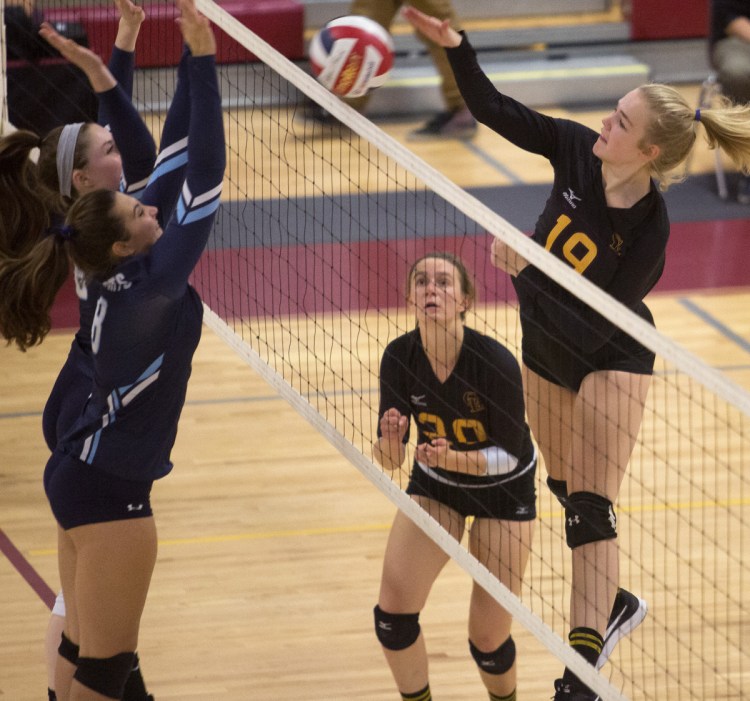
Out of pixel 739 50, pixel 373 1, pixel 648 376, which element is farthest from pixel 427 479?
pixel 373 1

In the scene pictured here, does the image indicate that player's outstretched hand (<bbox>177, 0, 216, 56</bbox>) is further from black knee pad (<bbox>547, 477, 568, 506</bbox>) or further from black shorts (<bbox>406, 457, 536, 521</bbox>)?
black knee pad (<bbox>547, 477, 568, 506</bbox>)

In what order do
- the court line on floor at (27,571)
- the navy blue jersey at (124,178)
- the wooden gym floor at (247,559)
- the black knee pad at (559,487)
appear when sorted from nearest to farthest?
the navy blue jersey at (124,178) → the black knee pad at (559,487) → the wooden gym floor at (247,559) → the court line on floor at (27,571)

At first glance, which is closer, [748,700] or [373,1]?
[748,700]

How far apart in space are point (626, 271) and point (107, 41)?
7827mm

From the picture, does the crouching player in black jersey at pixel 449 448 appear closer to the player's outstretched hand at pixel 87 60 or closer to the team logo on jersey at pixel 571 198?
the team logo on jersey at pixel 571 198

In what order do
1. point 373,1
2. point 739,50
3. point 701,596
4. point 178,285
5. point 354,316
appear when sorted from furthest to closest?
point 373,1, point 739,50, point 354,316, point 701,596, point 178,285

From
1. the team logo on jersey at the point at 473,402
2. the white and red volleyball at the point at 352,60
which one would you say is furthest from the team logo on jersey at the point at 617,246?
the white and red volleyball at the point at 352,60

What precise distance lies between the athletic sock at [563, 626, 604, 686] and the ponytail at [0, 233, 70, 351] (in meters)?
1.81

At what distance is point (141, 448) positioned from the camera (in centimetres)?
392

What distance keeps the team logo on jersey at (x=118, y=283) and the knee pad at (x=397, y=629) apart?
1.48 m

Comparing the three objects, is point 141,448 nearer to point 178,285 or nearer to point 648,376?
point 178,285

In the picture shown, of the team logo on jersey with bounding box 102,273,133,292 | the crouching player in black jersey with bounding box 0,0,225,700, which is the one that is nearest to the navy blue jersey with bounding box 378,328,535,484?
the crouching player in black jersey with bounding box 0,0,225,700

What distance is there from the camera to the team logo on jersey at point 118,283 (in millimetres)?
3734

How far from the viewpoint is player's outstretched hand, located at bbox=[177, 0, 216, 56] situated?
379cm
